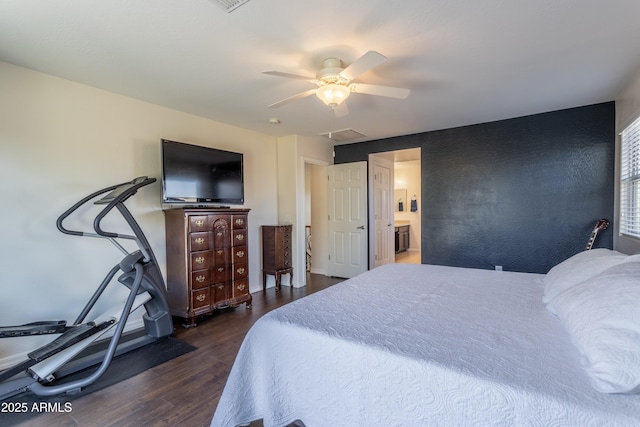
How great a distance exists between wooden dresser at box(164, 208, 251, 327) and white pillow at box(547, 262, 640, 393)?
121 inches

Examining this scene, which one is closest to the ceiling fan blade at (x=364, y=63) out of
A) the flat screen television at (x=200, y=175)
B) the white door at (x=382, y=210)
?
the flat screen television at (x=200, y=175)

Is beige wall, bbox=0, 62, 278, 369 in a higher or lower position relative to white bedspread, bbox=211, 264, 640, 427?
higher

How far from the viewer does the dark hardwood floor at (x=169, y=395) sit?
177 cm

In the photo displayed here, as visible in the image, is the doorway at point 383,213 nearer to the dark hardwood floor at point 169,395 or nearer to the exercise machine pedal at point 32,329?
the dark hardwood floor at point 169,395

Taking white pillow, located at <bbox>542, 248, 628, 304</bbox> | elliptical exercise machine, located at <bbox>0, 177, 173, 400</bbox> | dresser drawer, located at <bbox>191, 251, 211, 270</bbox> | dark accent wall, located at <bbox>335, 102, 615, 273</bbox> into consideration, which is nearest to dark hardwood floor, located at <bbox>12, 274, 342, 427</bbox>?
elliptical exercise machine, located at <bbox>0, 177, 173, 400</bbox>

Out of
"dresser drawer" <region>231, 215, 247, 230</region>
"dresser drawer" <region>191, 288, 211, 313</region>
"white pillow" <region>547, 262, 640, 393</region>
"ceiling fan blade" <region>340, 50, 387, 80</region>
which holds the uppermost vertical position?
"ceiling fan blade" <region>340, 50, 387, 80</region>

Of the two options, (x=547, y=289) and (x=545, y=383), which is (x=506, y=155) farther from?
(x=545, y=383)

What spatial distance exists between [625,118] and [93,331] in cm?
516

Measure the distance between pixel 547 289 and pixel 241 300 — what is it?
3.04m

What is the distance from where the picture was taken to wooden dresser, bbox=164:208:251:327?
3166 mm

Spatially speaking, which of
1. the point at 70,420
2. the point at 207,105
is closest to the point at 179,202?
the point at 207,105

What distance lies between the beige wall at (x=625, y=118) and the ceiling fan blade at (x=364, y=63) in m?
2.49

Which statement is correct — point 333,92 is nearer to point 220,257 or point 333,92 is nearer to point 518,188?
point 220,257

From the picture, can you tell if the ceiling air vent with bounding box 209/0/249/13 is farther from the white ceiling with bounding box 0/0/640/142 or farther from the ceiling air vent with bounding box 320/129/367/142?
the ceiling air vent with bounding box 320/129/367/142
